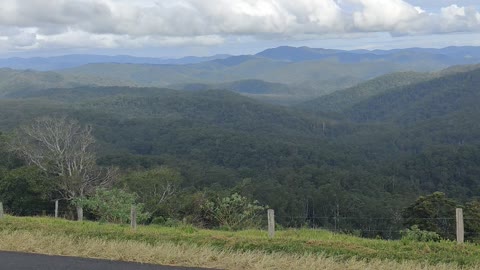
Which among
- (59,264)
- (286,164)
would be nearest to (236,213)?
(59,264)

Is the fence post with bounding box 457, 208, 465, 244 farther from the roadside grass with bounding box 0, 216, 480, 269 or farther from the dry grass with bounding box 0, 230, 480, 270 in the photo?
the dry grass with bounding box 0, 230, 480, 270

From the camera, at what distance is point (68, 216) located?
2402 cm

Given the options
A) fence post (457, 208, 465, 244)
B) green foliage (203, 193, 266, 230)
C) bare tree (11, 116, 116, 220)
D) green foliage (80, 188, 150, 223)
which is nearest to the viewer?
fence post (457, 208, 465, 244)

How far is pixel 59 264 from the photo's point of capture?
7582 millimetres

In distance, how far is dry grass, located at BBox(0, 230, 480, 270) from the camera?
7387mm

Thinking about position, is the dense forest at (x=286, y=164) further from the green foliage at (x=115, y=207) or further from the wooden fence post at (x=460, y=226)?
the wooden fence post at (x=460, y=226)

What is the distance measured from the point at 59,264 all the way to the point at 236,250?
2905mm

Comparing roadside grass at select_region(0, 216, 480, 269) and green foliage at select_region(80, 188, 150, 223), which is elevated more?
roadside grass at select_region(0, 216, 480, 269)

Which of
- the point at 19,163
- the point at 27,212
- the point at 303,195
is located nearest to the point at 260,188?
the point at 303,195

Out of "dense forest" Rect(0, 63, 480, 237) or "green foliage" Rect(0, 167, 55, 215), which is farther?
"dense forest" Rect(0, 63, 480, 237)

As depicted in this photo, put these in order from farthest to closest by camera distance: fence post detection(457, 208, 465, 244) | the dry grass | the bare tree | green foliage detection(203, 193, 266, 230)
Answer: the bare tree → green foliage detection(203, 193, 266, 230) → fence post detection(457, 208, 465, 244) → the dry grass

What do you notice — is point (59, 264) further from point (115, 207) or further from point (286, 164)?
point (286, 164)

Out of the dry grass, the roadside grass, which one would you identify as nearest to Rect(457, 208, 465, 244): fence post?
the roadside grass

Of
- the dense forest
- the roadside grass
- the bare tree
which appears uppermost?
the roadside grass
